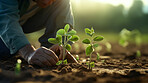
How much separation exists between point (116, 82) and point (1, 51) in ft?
7.08

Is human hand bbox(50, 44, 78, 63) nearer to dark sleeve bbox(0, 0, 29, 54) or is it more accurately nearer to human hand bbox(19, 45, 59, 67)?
human hand bbox(19, 45, 59, 67)

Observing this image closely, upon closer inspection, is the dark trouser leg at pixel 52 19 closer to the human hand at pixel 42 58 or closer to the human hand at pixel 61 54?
the human hand at pixel 61 54

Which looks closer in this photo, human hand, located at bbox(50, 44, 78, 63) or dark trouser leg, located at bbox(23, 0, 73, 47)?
human hand, located at bbox(50, 44, 78, 63)

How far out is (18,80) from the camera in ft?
3.83

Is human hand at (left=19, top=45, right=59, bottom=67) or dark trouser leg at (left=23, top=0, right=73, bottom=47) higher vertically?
dark trouser leg at (left=23, top=0, right=73, bottom=47)

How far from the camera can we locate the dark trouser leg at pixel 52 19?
2.87 meters

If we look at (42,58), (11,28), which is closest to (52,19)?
(11,28)

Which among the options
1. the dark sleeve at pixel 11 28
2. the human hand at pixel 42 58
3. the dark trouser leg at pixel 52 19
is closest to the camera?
the human hand at pixel 42 58

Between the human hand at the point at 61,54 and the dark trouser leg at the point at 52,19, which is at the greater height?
the dark trouser leg at the point at 52,19

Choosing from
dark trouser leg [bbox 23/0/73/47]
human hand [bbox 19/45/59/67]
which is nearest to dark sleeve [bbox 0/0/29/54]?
human hand [bbox 19/45/59/67]

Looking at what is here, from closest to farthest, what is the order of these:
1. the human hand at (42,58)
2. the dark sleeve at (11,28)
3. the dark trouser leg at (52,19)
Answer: the human hand at (42,58) < the dark sleeve at (11,28) < the dark trouser leg at (52,19)

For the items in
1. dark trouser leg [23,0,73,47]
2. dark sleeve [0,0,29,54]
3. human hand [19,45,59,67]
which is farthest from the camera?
dark trouser leg [23,0,73,47]

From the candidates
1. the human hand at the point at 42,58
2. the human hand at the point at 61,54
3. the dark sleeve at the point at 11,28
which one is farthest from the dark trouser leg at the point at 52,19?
the human hand at the point at 42,58

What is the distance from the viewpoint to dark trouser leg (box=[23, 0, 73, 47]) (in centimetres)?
287
